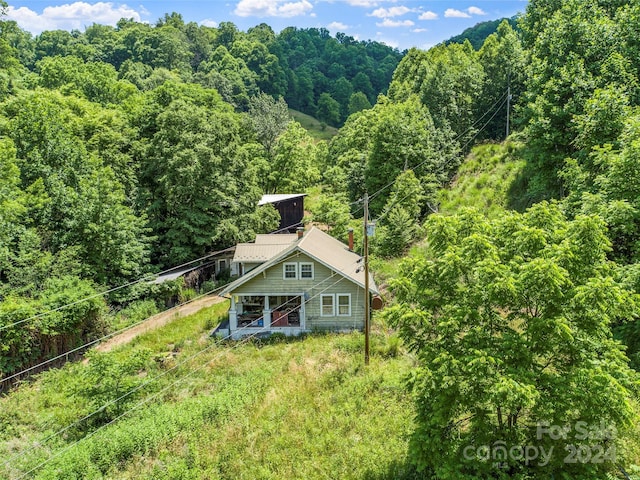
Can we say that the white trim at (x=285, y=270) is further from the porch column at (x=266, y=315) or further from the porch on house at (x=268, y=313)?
the porch column at (x=266, y=315)

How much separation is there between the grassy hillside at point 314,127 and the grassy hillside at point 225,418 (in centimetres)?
8351

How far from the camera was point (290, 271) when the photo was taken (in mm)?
26062

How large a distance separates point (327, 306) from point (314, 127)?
286 ft

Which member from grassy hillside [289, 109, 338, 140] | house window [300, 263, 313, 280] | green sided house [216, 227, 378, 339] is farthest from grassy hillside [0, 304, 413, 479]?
grassy hillside [289, 109, 338, 140]

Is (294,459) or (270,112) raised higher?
(270,112)

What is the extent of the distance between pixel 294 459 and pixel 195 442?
343 centimetres

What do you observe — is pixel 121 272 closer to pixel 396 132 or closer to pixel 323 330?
pixel 323 330

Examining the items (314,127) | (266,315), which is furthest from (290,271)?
(314,127)

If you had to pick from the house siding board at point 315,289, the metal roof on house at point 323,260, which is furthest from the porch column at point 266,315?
the metal roof on house at point 323,260

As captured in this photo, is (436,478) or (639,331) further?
(639,331)

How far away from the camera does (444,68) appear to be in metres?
45.5

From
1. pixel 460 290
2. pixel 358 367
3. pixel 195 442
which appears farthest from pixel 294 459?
pixel 460 290

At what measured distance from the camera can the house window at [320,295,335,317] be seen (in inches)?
1027

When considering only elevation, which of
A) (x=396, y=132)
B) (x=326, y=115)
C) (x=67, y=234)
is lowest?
(x=67, y=234)
